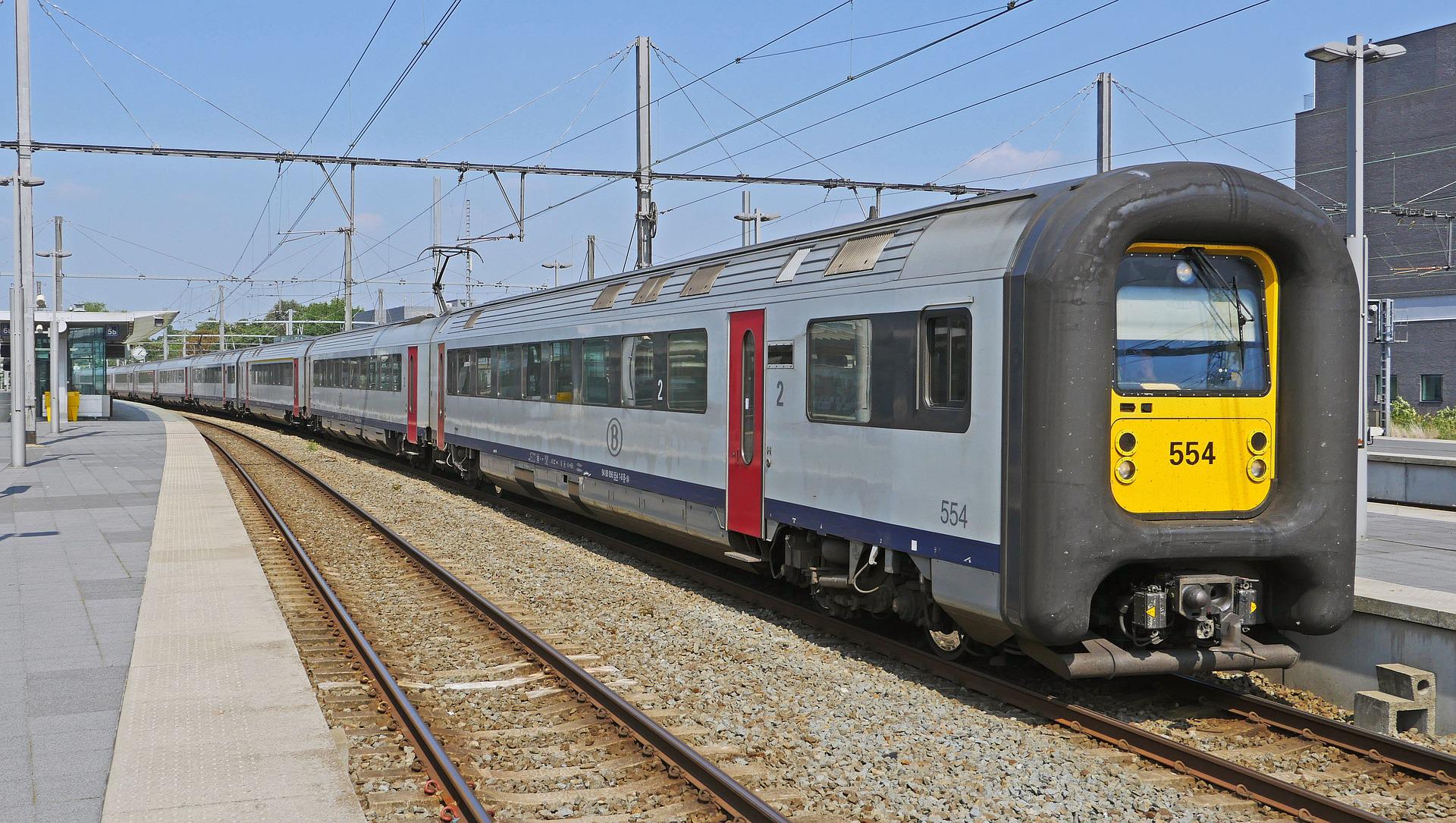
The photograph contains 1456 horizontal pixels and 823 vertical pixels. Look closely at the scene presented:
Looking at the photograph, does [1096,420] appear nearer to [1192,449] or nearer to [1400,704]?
[1192,449]

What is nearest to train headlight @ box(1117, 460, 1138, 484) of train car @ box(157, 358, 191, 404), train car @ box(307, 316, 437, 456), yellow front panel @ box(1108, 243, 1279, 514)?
yellow front panel @ box(1108, 243, 1279, 514)

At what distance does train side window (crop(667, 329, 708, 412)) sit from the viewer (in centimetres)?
1088

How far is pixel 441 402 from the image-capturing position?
21.0m

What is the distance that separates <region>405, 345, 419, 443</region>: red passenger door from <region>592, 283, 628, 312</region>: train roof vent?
932 centimetres

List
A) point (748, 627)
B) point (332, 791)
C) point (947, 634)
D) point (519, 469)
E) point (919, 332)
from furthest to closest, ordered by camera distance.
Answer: point (519, 469)
point (748, 627)
point (947, 634)
point (919, 332)
point (332, 791)

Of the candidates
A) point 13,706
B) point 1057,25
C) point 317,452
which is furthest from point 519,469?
point 317,452

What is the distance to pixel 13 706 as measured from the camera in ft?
22.7

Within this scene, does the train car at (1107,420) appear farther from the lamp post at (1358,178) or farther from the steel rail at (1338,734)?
the lamp post at (1358,178)

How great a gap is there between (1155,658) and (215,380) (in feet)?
166

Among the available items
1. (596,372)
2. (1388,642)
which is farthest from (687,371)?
(1388,642)

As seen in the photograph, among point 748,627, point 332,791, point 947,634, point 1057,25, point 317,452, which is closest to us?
point 332,791

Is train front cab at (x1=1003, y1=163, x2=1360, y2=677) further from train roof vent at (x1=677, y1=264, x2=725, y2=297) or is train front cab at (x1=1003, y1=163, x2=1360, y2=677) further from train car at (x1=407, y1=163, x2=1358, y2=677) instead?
train roof vent at (x1=677, y1=264, x2=725, y2=297)

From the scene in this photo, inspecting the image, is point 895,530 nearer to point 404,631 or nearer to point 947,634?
point 947,634

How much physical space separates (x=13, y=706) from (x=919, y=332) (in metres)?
5.58
